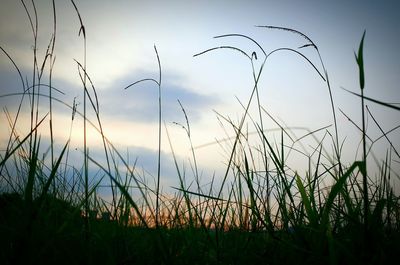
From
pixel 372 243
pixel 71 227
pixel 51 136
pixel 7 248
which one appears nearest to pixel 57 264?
pixel 7 248

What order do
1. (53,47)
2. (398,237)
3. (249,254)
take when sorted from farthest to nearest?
(53,47), (249,254), (398,237)

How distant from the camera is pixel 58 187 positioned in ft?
8.10

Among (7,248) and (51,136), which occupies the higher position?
(51,136)

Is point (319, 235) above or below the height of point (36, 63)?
below

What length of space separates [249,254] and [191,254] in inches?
10.2

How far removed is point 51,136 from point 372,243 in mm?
1498

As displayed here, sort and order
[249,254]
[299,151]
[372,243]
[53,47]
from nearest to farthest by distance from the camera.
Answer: [372,243] → [249,254] → [53,47] → [299,151]

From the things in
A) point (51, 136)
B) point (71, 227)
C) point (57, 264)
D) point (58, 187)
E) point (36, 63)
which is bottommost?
point (57, 264)

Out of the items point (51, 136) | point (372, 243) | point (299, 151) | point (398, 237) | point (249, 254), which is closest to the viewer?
point (372, 243)

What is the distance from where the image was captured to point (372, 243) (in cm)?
116

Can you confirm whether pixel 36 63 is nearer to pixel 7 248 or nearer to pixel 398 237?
pixel 7 248

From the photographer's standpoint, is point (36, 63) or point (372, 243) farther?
point (36, 63)

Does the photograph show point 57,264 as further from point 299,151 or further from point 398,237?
point 299,151

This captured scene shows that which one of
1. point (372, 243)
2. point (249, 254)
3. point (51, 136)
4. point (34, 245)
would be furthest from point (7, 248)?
point (372, 243)
